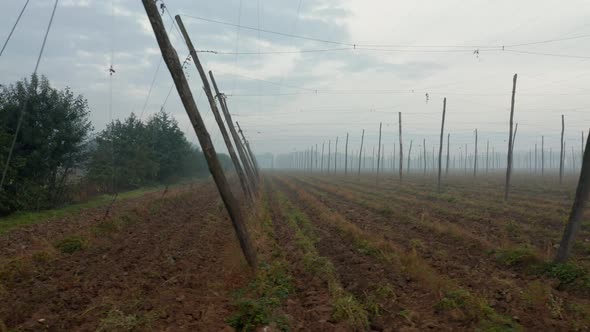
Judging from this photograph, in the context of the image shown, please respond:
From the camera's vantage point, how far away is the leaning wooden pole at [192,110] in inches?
329

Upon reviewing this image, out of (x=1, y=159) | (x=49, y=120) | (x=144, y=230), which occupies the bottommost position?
(x=144, y=230)

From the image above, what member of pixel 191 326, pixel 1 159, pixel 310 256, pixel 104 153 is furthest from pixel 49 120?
pixel 191 326

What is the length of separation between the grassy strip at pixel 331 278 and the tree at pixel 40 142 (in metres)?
12.4

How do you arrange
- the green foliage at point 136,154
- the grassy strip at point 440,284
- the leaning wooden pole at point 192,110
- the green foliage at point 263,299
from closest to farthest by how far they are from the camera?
the green foliage at point 263,299 < the grassy strip at point 440,284 < the leaning wooden pole at point 192,110 < the green foliage at point 136,154

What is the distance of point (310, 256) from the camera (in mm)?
10531

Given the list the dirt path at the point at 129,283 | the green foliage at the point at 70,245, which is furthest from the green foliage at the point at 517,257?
the green foliage at the point at 70,245

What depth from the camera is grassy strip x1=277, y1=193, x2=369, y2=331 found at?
659 cm

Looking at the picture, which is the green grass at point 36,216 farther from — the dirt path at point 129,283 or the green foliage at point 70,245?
the green foliage at point 70,245

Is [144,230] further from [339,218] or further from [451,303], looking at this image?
[451,303]

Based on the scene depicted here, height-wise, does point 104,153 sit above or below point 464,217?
above

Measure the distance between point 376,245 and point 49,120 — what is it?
1808 cm

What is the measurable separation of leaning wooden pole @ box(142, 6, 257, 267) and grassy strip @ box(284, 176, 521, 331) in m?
3.59

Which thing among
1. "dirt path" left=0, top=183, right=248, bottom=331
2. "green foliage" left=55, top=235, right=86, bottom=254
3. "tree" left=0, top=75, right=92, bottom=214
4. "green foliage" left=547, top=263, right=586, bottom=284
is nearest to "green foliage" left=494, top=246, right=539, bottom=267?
"green foliage" left=547, top=263, right=586, bottom=284

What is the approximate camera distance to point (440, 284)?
27.1 ft
